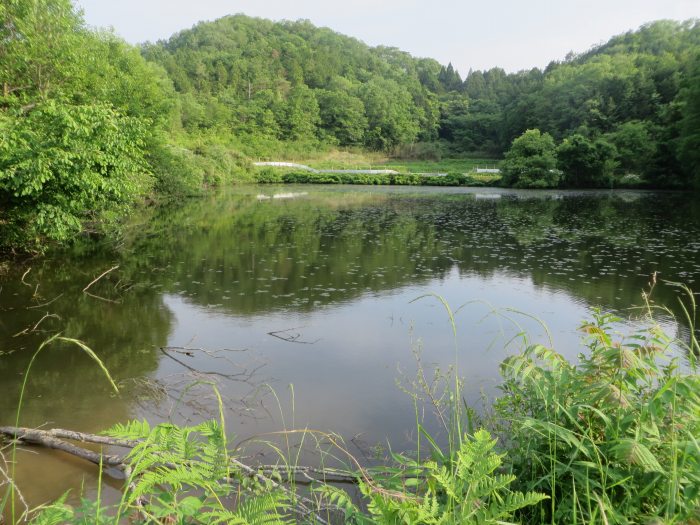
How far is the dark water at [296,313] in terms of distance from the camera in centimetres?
556

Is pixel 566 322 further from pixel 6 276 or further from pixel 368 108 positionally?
pixel 368 108

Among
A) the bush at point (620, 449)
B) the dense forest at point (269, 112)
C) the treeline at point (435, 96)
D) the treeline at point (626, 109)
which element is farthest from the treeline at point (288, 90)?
the bush at point (620, 449)

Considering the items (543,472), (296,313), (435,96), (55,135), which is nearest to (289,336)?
(296,313)

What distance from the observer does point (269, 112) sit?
74.8 metres

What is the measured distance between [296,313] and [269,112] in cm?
7068

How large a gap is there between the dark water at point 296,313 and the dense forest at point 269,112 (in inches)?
90.7

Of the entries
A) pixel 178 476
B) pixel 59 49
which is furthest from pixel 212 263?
pixel 178 476

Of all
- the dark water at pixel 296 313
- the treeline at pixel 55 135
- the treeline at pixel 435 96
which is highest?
the treeline at pixel 435 96

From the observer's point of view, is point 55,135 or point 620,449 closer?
point 620,449

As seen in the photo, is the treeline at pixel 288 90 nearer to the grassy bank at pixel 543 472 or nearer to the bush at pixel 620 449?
the grassy bank at pixel 543 472

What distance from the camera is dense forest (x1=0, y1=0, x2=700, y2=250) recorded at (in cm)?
977

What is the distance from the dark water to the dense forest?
2.30 m

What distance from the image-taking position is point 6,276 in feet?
35.6

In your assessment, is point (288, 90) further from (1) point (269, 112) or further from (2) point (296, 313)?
(2) point (296, 313)
